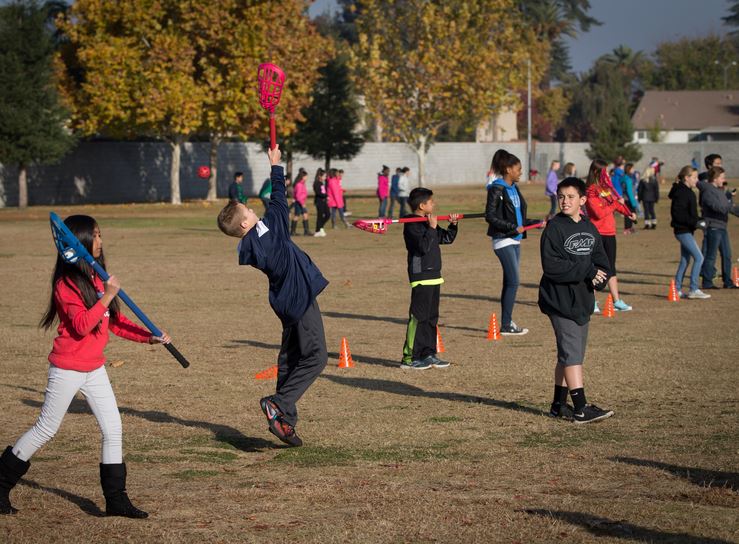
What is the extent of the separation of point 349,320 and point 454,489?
864 centimetres

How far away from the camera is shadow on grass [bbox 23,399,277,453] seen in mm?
8373

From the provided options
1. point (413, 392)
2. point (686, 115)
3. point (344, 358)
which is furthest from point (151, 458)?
point (686, 115)

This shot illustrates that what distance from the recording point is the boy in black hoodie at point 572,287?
879cm

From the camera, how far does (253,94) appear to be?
52531 millimetres

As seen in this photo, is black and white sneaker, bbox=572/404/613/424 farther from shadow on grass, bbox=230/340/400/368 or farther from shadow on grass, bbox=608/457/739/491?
shadow on grass, bbox=230/340/400/368

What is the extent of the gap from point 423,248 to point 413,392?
72.5 inches

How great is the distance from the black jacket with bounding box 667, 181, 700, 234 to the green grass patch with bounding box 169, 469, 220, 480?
11.4 m

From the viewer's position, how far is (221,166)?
67125 mm

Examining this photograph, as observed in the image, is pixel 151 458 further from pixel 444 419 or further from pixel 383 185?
pixel 383 185

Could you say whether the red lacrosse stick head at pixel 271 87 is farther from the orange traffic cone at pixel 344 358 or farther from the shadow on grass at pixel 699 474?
the shadow on grass at pixel 699 474

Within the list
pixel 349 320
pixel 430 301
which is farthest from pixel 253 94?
pixel 430 301

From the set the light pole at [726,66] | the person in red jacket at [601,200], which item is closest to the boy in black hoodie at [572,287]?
the person in red jacket at [601,200]

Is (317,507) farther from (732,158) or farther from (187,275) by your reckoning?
(732,158)

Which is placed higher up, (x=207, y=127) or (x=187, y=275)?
(x=207, y=127)
